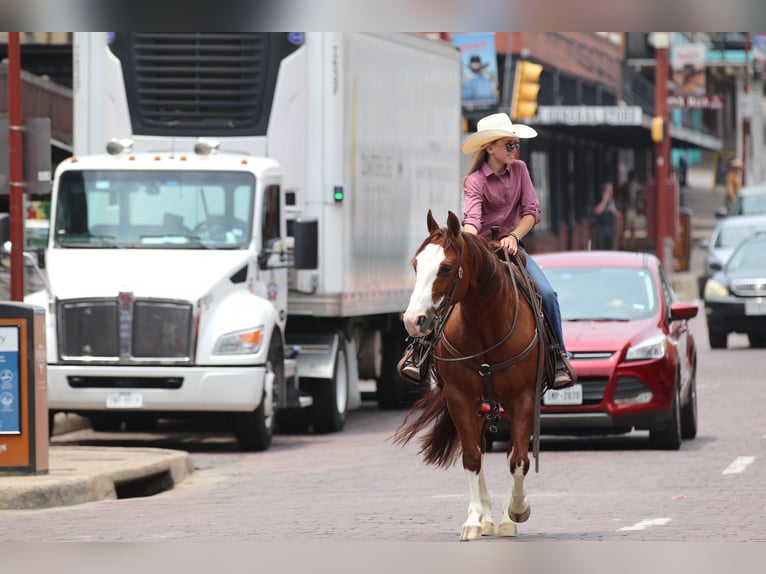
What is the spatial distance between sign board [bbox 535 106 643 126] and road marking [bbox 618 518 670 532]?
3456cm

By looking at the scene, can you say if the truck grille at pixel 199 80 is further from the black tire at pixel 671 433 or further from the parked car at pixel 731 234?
the parked car at pixel 731 234

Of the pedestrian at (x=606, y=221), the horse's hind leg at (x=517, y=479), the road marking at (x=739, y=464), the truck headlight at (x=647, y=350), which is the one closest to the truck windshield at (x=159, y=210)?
the truck headlight at (x=647, y=350)

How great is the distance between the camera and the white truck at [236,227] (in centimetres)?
1806

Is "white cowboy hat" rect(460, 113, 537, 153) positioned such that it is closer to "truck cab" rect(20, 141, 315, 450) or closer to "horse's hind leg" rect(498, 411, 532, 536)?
"horse's hind leg" rect(498, 411, 532, 536)

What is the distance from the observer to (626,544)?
1073 cm

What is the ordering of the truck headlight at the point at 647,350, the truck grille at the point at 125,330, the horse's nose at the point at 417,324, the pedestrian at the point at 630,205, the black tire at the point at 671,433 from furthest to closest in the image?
the pedestrian at the point at 630,205 < the truck grille at the point at 125,330 < the black tire at the point at 671,433 < the truck headlight at the point at 647,350 < the horse's nose at the point at 417,324

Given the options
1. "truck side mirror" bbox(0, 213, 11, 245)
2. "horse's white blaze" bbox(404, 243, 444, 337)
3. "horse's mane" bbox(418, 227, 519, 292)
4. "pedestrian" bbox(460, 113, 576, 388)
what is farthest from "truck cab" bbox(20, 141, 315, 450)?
"horse's white blaze" bbox(404, 243, 444, 337)

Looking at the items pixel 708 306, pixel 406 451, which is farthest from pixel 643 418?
pixel 708 306

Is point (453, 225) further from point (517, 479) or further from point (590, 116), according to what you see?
point (590, 116)

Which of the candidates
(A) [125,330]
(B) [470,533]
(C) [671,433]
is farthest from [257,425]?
(B) [470,533]

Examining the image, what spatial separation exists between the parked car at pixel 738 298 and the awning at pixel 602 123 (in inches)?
658

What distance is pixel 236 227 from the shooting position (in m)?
19.0

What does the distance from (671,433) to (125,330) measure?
16.4 ft

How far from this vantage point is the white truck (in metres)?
18.1
